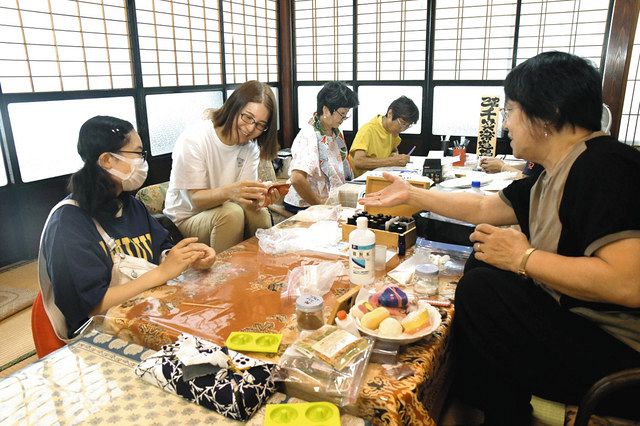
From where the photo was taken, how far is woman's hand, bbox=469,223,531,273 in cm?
138

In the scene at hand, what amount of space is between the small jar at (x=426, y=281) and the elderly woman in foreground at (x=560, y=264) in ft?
0.45

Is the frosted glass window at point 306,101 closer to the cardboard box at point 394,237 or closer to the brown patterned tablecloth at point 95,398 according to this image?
the cardboard box at point 394,237

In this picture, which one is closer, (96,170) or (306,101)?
(96,170)

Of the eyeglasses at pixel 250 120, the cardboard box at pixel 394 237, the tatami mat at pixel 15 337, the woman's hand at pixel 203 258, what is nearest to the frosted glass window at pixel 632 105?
the cardboard box at pixel 394 237

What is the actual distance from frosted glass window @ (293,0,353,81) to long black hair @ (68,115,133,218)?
188 inches

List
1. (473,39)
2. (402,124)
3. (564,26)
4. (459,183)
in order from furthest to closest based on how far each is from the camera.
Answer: (473,39), (564,26), (402,124), (459,183)

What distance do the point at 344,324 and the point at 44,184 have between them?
11.3 ft

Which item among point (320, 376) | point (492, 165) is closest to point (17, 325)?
point (320, 376)

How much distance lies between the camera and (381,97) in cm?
609

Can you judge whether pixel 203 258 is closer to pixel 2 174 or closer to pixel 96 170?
pixel 96 170

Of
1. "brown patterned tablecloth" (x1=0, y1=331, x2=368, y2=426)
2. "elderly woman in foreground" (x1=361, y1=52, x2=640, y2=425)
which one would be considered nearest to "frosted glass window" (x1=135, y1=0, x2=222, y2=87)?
"brown patterned tablecloth" (x1=0, y1=331, x2=368, y2=426)

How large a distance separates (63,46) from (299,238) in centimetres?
292

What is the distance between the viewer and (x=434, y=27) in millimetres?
5582

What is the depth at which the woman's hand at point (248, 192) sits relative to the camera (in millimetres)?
2633
